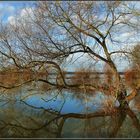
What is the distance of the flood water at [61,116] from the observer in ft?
32.5

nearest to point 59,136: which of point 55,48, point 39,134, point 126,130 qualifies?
point 39,134

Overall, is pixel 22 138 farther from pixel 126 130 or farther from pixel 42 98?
pixel 42 98

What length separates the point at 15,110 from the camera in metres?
12.0

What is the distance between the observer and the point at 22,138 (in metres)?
9.13

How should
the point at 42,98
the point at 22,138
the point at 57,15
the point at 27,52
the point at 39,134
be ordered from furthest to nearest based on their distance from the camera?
the point at 42,98, the point at 27,52, the point at 57,15, the point at 39,134, the point at 22,138

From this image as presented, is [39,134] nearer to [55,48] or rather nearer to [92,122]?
[92,122]

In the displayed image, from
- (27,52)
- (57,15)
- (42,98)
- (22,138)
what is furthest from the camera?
(42,98)

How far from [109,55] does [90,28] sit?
37.7 inches

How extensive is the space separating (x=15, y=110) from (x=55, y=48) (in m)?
2.10

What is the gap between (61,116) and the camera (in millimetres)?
11961

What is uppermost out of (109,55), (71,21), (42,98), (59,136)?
(71,21)

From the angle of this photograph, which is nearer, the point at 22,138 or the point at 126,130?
the point at 22,138

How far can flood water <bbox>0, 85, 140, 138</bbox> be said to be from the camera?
390 inches

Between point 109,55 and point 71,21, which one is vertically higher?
point 71,21
